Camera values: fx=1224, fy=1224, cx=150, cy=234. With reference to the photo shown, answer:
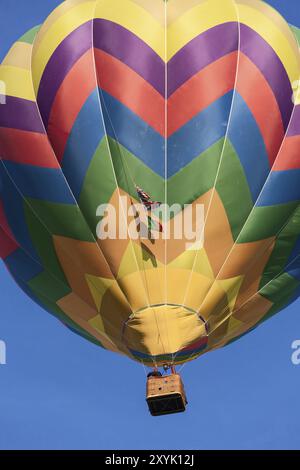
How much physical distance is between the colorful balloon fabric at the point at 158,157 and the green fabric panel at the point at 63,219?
0.05 feet

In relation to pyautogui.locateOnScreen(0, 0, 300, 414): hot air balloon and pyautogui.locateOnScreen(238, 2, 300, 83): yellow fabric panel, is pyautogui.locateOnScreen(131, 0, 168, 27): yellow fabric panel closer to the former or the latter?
pyautogui.locateOnScreen(0, 0, 300, 414): hot air balloon

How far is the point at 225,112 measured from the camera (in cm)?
1512

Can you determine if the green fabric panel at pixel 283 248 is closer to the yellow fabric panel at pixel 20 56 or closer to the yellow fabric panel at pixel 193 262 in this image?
the yellow fabric panel at pixel 193 262

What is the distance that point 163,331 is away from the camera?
1471cm

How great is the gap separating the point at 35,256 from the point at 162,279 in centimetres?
206

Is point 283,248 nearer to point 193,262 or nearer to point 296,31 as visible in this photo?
point 193,262

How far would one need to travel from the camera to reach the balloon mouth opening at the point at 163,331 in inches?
579

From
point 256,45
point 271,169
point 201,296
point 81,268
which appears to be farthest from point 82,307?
point 256,45

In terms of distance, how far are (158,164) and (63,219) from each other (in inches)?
54.1

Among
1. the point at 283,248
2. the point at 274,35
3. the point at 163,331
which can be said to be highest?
the point at 274,35

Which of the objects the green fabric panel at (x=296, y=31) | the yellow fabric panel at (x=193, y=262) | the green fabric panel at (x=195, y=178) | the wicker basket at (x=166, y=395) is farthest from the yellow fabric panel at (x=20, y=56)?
the wicker basket at (x=166, y=395)

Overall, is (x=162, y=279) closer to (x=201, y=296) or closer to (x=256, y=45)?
(x=201, y=296)

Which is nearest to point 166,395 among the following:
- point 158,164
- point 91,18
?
point 158,164

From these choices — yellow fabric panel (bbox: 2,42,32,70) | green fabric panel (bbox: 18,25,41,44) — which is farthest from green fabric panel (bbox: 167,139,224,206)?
green fabric panel (bbox: 18,25,41,44)
